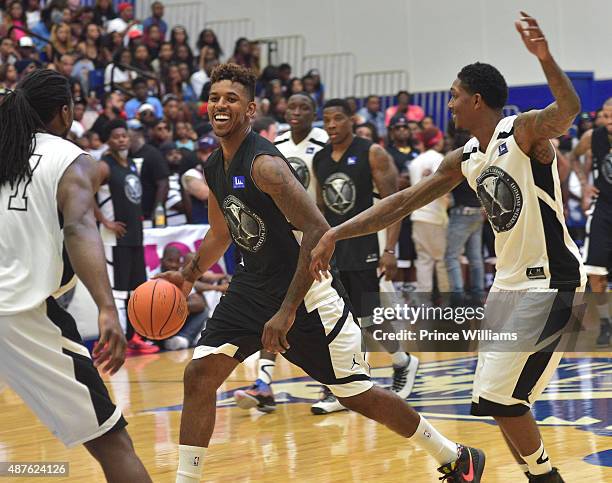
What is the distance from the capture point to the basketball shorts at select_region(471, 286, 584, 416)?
508cm

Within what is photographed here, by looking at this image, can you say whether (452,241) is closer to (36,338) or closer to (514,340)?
(514,340)

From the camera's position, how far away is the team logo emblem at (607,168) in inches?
414

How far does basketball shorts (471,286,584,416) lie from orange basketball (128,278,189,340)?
164cm

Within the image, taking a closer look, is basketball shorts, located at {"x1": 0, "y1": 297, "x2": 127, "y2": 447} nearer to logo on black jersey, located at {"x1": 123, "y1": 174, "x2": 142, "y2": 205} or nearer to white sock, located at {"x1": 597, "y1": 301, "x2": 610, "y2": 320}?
logo on black jersey, located at {"x1": 123, "y1": 174, "x2": 142, "y2": 205}

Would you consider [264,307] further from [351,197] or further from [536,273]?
[351,197]

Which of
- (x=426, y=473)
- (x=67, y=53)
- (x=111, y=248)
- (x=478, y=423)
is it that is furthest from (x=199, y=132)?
(x=426, y=473)

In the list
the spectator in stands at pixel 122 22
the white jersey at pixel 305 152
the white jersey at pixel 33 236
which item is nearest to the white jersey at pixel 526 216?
the white jersey at pixel 33 236

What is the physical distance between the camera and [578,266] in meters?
5.27

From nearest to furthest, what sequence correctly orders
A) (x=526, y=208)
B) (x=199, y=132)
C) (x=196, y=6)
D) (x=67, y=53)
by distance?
(x=526, y=208) → (x=199, y=132) → (x=67, y=53) → (x=196, y=6)

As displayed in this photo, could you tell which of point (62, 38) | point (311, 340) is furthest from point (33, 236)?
point (62, 38)

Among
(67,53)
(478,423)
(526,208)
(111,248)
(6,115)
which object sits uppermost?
(67,53)

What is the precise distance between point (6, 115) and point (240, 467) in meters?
2.77

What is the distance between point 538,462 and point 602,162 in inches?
237

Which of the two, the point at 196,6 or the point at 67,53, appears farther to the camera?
the point at 196,6
